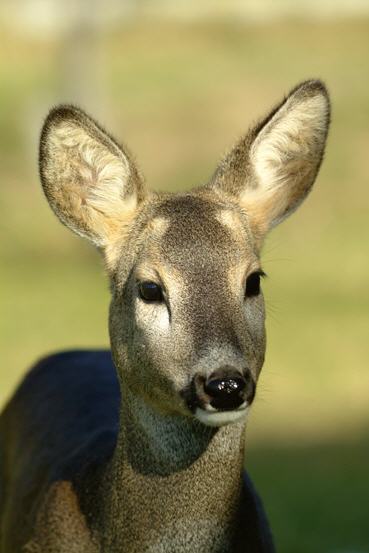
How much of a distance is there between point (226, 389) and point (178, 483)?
0.67m

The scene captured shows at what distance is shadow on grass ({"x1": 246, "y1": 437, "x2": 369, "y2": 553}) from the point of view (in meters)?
8.97

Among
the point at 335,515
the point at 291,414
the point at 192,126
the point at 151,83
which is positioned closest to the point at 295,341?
the point at 291,414

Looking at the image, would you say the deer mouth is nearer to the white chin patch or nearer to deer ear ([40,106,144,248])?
the white chin patch

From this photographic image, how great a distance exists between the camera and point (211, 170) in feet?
83.3

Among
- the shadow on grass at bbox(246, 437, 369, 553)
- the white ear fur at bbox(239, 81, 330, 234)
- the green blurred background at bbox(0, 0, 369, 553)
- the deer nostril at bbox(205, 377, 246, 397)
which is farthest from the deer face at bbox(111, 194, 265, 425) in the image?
the shadow on grass at bbox(246, 437, 369, 553)

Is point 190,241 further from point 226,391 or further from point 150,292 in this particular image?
point 226,391

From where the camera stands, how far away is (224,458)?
214 inches

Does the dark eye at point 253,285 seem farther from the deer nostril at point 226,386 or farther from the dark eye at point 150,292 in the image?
the deer nostril at point 226,386

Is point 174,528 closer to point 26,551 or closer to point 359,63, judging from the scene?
point 26,551

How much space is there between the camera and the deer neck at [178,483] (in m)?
5.39

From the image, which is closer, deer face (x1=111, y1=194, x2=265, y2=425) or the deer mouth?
the deer mouth

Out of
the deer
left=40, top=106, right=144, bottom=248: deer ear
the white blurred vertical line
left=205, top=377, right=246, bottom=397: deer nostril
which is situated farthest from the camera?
the white blurred vertical line

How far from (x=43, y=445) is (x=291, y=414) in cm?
538

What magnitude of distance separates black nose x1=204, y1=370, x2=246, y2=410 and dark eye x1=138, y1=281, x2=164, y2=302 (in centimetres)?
50
